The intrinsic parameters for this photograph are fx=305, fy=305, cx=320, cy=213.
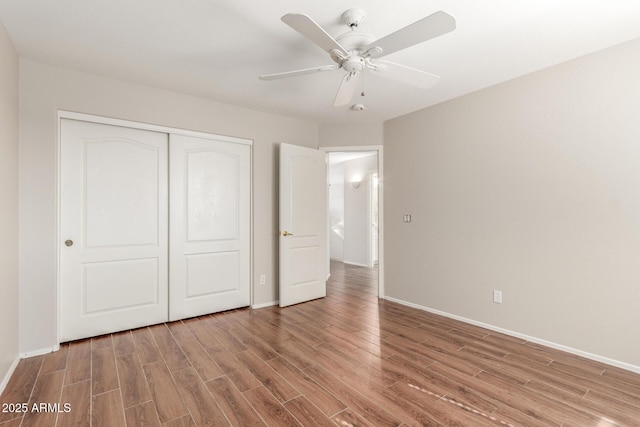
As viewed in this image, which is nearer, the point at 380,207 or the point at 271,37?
the point at 271,37

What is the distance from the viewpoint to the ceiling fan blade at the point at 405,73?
208 centimetres

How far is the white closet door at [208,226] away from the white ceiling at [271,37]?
753 mm

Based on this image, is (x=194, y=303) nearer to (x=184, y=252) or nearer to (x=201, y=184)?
(x=184, y=252)

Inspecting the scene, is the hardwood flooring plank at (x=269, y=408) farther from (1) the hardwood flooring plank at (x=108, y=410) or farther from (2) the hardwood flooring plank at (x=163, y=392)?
(1) the hardwood flooring plank at (x=108, y=410)

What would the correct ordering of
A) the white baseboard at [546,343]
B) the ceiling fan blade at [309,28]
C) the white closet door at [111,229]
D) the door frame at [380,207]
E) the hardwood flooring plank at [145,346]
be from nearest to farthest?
the ceiling fan blade at [309,28] → the white baseboard at [546,343] → the hardwood flooring plank at [145,346] → the white closet door at [111,229] → the door frame at [380,207]

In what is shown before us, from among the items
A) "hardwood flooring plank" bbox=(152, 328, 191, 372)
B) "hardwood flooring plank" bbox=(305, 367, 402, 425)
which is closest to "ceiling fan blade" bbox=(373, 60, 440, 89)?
"hardwood flooring plank" bbox=(305, 367, 402, 425)

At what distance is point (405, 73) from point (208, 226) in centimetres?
264

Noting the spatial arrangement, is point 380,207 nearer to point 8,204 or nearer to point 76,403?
point 76,403

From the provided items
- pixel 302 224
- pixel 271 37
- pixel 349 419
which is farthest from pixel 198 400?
pixel 271 37

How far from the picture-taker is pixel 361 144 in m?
4.36

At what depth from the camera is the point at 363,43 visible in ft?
7.19

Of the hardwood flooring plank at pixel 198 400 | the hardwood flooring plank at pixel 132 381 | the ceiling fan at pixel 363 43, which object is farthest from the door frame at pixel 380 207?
the hardwood flooring plank at pixel 132 381

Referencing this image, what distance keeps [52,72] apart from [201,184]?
157cm

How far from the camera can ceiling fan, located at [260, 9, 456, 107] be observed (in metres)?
1.53
